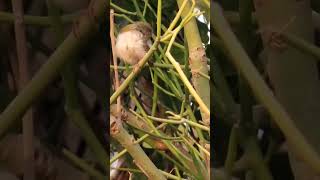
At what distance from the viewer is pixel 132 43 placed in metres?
0.45

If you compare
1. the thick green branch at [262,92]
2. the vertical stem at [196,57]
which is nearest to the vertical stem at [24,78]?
the thick green branch at [262,92]

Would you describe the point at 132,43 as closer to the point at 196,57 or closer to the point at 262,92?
the point at 196,57

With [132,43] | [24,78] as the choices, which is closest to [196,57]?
[132,43]

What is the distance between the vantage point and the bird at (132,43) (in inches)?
17.6

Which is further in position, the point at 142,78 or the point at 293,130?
the point at 142,78

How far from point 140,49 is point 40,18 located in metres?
0.19

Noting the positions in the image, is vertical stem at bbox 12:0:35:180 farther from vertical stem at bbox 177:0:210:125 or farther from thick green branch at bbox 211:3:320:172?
vertical stem at bbox 177:0:210:125

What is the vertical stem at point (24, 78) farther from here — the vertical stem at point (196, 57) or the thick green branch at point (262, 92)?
the vertical stem at point (196, 57)

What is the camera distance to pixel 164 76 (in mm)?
479

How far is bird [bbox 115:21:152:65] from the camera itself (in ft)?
1.47

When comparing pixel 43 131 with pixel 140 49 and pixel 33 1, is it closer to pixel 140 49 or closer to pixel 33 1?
pixel 33 1

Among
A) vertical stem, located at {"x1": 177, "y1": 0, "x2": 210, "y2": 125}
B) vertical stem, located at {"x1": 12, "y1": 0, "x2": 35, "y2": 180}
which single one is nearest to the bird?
vertical stem, located at {"x1": 177, "y1": 0, "x2": 210, "y2": 125}

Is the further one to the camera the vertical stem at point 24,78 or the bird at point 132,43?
the bird at point 132,43

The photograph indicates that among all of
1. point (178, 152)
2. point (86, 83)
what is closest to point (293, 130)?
point (86, 83)
